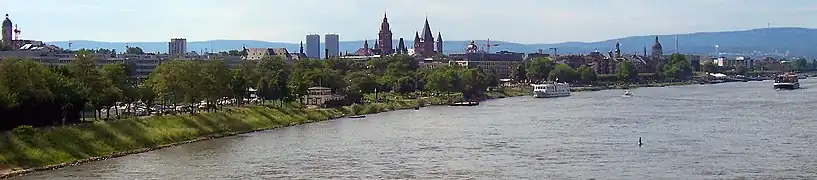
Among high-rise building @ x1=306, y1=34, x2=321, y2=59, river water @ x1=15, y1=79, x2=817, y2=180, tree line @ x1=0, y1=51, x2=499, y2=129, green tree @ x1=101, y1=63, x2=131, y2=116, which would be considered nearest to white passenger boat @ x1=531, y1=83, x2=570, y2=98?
tree line @ x1=0, y1=51, x2=499, y2=129

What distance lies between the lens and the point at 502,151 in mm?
30859

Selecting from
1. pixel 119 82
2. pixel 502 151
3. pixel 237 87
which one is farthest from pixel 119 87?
pixel 502 151

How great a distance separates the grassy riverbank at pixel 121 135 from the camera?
1059 inches

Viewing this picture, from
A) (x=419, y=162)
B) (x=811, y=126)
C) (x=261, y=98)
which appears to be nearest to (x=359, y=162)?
(x=419, y=162)

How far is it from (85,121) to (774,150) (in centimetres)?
2039

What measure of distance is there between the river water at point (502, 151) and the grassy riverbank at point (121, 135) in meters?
0.76

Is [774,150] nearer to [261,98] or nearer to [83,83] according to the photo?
[83,83]

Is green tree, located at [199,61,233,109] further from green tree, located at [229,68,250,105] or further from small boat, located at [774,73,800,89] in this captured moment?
small boat, located at [774,73,800,89]

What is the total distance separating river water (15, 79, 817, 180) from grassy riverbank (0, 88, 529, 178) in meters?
0.76

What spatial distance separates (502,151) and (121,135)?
11275mm

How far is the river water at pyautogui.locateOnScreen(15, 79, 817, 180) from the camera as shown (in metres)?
25.5

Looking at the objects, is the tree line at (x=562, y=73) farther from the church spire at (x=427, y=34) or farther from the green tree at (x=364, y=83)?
the green tree at (x=364, y=83)

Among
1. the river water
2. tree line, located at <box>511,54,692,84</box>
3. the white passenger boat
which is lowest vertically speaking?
the river water

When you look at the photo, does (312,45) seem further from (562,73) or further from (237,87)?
(237,87)
